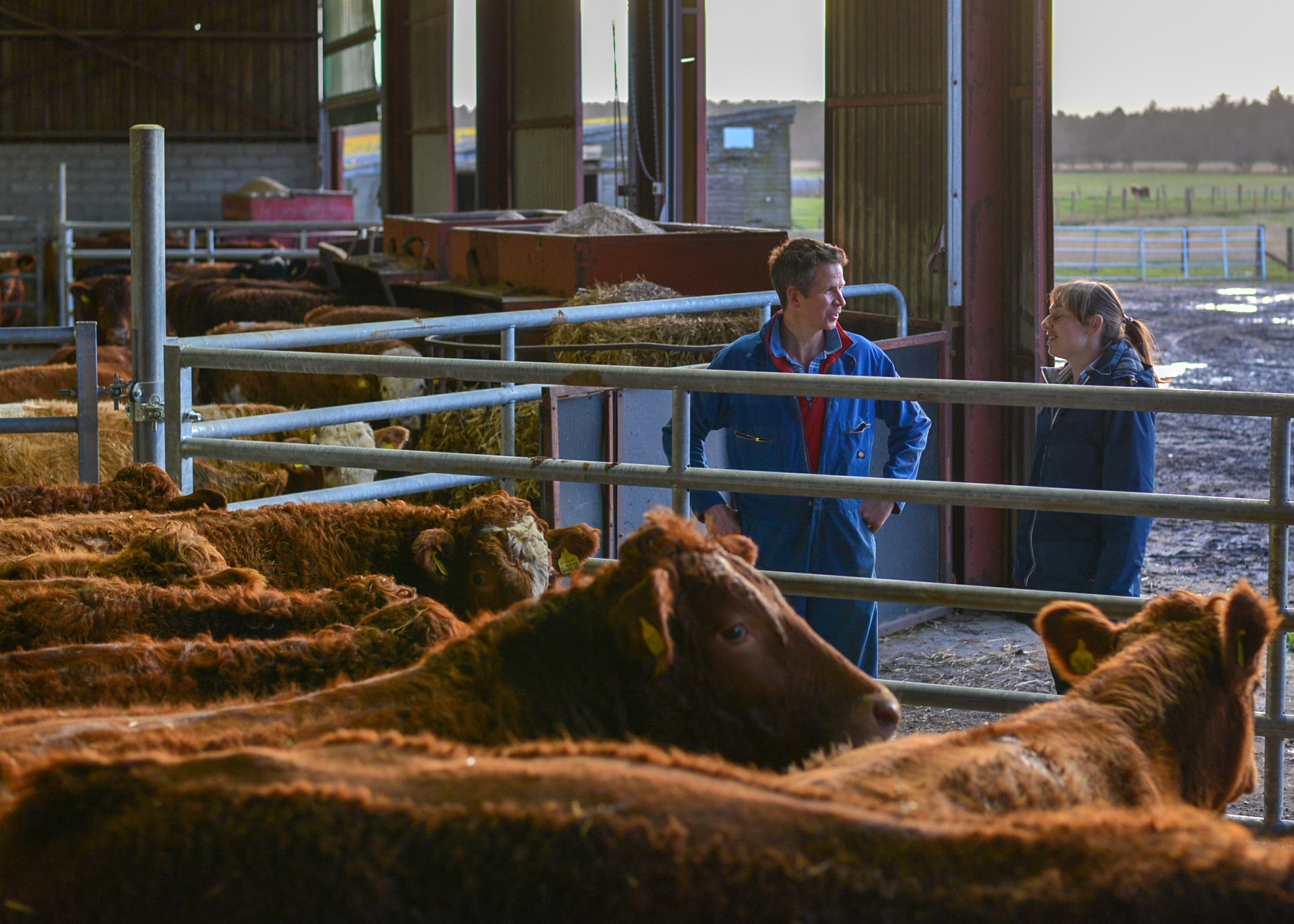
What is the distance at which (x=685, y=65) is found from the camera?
11.7 metres

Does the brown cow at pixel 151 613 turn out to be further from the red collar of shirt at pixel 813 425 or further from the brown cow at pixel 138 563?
the red collar of shirt at pixel 813 425

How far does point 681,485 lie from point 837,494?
0.42 metres

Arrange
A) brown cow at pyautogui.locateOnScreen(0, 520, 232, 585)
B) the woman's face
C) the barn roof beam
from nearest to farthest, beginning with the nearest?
brown cow at pyautogui.locateOnScreen(0, 520, 232, 585) < the woman's face < the barn roof beam

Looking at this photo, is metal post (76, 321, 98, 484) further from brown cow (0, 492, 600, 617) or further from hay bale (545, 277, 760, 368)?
hay bale (545, 277, 760, 368)

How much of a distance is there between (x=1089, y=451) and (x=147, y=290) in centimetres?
301

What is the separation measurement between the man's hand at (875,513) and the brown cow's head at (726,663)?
6.58 feet

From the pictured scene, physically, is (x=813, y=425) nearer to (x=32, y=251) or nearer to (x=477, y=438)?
(x=477, y=438)

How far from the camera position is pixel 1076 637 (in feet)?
7.97

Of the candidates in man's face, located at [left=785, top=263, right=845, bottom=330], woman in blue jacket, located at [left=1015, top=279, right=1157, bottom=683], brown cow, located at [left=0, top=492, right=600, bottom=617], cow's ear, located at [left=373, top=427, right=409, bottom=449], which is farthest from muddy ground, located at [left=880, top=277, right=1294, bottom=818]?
brown cow, located at [left=0, top=492, right=600, bottom=617]

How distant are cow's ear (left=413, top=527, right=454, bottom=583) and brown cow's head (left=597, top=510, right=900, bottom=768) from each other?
1.23 m

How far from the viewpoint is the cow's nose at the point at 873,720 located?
2.24m

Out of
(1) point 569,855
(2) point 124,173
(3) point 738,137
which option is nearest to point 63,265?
(2) point 124,173

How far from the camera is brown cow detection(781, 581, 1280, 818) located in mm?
1748

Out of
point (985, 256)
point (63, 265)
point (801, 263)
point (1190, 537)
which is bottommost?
point (1190, 537)
